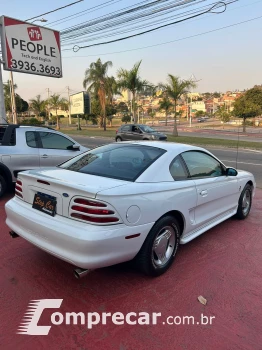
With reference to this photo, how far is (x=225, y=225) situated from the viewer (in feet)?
15.8

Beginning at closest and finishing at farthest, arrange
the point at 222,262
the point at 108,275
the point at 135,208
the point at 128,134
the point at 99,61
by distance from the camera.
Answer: the point at 135,208 < the point at 108,275 < the point at 222,262 < the point at 128,134 < the point at 99,61

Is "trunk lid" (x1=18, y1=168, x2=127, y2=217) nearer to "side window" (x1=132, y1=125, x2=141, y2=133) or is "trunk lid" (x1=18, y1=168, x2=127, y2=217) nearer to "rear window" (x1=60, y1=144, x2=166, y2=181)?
"rear window" (x1=60, y1=144, x2=166, y2=181)

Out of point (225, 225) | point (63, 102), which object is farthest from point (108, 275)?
point (63, 102)

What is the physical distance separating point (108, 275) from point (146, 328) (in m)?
0.90

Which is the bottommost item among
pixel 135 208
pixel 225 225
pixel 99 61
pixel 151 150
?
pixel 225 225

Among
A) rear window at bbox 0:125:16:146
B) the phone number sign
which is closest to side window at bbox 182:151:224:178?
rear window at bbox 0:125:16:146

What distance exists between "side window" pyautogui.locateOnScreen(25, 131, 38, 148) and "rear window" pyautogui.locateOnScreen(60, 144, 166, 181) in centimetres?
269

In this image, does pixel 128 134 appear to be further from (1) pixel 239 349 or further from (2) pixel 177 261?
(1) pixel 239 349

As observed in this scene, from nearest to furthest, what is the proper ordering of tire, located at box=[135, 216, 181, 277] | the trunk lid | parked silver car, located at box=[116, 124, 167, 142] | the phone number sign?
1. the trunk lid
2. tire, located at box=[135, 216, 181, 277]
3. the phone number sign
4. parked silver car, located at box=[116, 124, 167, 142]

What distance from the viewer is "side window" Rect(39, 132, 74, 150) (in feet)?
21.2

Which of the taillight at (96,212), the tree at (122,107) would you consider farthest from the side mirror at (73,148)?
the tree at (122,107)

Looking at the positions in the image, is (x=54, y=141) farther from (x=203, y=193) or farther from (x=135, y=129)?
(x=135, y=129)

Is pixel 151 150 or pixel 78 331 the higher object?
pixel 151 150

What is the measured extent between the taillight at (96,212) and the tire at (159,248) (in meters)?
0.54
